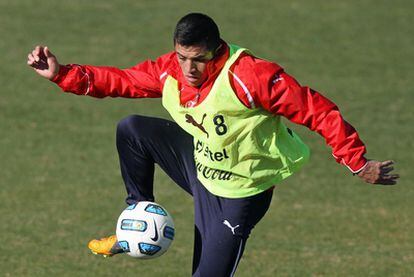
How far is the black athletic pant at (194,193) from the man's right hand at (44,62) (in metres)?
0.72

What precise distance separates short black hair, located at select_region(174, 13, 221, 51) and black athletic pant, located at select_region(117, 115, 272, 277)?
1.09 metres

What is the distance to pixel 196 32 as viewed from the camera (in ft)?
25.3

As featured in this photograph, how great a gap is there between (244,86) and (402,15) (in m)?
14.1

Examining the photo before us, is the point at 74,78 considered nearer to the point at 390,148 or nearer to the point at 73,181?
the point at 73,181

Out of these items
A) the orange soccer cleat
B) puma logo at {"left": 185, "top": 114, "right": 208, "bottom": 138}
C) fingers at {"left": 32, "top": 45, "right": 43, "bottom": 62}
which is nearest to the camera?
puma logo at {"left": 185, "top": 114, "right": 208, "bottom": 138}

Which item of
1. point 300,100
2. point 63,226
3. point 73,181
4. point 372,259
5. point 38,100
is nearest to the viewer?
point 300,100

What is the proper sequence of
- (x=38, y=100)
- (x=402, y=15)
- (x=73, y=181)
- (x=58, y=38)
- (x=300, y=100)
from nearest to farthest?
(x=300, y=100), (x=73, y=181), (x=38, y=100), (x=58, y=38), (x=402, y=15)

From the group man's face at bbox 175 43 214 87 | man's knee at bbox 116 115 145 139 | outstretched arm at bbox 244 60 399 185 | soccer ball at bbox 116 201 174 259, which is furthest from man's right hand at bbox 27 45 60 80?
outstretched arm at bbox 244 60 399 185

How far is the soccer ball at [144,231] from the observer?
830 cm

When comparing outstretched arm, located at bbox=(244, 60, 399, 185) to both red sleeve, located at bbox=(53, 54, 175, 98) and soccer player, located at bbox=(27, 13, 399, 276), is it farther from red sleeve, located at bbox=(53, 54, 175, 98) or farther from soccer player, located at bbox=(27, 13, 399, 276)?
red sleeve, located at bbox=(53, 54, 175, 98)

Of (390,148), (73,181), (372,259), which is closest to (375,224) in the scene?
(372,259)

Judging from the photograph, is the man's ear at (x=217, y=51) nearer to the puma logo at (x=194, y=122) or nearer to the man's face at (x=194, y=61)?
the man's face at (x=194, y=61)

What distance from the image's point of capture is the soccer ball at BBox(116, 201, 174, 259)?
8305 mm

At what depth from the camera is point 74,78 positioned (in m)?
8.34
